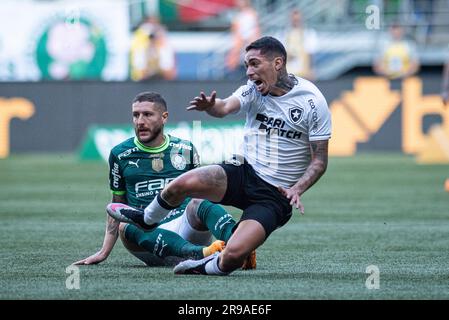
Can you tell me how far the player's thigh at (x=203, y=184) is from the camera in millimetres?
7625

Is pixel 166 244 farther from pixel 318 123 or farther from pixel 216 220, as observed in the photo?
pixel 318 123

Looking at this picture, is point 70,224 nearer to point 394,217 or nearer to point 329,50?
point 394,217

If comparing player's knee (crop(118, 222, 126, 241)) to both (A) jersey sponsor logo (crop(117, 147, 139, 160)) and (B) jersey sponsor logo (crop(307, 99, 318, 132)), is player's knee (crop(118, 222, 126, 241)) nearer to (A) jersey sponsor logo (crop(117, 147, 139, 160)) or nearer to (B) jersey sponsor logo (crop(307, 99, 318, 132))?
(A) jersey sponsor logo (crop(117, 147, 139, 160))

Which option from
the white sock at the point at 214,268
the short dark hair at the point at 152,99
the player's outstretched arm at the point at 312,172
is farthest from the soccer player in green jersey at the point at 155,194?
the player's outstretched arm at the point at 312,172

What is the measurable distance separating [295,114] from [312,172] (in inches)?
17.7

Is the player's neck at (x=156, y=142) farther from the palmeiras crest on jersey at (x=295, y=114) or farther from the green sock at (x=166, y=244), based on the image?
the palmeiras crest on jersey at (x=295, y=114)

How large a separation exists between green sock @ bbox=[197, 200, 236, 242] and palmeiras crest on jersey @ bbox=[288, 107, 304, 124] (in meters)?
0.86

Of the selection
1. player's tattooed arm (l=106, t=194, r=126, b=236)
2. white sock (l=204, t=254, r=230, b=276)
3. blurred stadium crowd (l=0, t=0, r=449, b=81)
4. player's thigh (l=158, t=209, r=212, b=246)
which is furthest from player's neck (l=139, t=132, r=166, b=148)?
blurred stadium crowd (l=0, t=0, r=449, b=81)

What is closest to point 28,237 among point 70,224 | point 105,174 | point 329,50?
point 70,224

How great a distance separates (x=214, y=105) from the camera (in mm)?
7590

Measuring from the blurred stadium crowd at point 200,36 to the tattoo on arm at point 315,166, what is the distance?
54.4 feet

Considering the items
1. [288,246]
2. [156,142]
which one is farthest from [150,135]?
[288,246]

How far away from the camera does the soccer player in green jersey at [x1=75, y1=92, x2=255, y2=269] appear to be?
27.0 ft

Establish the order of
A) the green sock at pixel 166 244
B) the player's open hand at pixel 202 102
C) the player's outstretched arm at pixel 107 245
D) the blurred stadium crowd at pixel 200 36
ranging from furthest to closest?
the blurred stadium crowd at pixel 200 36
the player's outstretched arm at pixel 107 245
the green sock at pixel 166 244
the player's open hand at pixel 202 102
